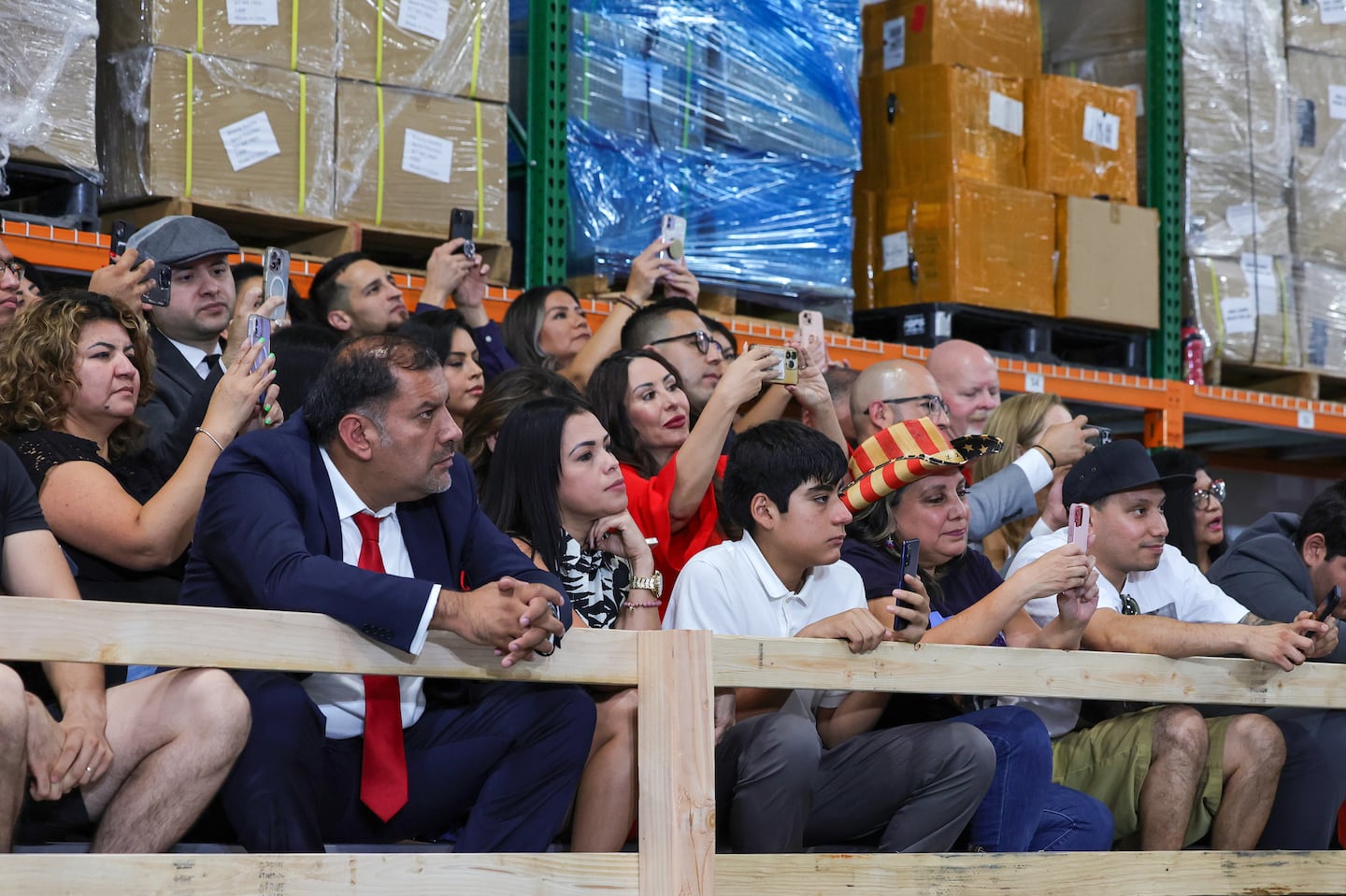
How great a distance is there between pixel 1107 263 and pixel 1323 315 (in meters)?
1.20

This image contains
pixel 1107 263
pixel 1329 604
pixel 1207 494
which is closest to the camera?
pixel 1329 604

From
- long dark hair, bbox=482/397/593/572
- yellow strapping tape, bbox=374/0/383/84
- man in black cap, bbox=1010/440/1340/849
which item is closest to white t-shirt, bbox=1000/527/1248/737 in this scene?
man in black cap, bbox=1010/440/1340/849

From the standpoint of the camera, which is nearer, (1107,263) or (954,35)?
(954,35)

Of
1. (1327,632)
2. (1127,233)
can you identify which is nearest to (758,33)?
(1127,233)

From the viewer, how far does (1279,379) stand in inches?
295

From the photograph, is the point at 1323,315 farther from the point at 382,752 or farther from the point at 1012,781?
the point at 382,752

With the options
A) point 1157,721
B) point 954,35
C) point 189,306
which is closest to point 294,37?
point 189,306

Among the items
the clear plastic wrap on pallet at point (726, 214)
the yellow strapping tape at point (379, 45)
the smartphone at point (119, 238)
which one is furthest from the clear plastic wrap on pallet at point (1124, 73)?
the smartphone at point (119, 238)

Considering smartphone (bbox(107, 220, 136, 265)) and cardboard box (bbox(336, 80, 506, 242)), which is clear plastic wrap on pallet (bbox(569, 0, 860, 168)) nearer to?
cardboard box (bbox(336, 80, 506, 242))

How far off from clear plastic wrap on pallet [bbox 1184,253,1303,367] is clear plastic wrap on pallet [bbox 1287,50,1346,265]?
216mm

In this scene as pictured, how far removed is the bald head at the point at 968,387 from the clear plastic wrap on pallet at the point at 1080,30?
2.48m

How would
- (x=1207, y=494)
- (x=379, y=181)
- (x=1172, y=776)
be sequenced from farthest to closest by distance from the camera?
(x=1207, y=494)
(x=379, y=181)
(x=1172, y=776)

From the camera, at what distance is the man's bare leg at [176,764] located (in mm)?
2748

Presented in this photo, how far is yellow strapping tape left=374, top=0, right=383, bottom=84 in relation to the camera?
5.47 m
